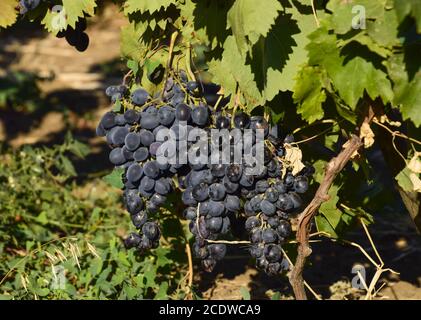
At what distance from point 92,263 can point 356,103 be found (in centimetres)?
181

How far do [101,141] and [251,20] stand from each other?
13.0 ft

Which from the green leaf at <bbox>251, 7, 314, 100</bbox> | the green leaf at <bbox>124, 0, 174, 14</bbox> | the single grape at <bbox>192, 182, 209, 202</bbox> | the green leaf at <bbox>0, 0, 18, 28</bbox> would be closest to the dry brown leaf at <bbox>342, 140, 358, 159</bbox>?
the green leaf at <bbox>251, 7, 314, 100</bbox>

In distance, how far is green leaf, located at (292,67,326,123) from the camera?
2.40 metres

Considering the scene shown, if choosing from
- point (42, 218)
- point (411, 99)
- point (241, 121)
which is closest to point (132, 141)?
point (241, 121)

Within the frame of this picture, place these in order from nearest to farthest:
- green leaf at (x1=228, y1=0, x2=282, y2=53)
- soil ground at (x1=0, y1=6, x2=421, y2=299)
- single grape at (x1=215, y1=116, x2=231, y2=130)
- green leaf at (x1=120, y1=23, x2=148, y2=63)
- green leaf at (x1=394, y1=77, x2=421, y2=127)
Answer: green leaf at (x1=394, y1=77, x2=421, y2=127) < green leaf at (x1=228, y1=0, x2=282, y2=53) < single grape at (x1=215, y1=116, x2=231, y2=130) < green leaf at (x1=120, y1=23, x2=148, y2=63) < soil ground at (x1=0, y1=6, x2=421, y2=299)

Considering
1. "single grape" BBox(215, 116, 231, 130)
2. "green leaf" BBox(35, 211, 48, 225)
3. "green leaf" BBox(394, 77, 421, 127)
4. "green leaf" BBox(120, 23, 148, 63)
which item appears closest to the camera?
"green leaf" BBox(394, 77, 421, 127)

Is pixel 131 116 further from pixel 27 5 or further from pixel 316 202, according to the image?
pixel 316 202

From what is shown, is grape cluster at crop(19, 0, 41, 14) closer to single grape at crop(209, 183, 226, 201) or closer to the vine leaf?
the vine leaf

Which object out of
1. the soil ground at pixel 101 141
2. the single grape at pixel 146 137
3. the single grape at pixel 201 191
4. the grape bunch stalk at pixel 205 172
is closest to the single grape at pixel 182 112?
the grape bunch stalk at pixel 205 172

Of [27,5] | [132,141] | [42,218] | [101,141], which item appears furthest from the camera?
[101,141]

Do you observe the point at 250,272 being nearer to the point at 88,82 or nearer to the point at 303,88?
the point at 303,88

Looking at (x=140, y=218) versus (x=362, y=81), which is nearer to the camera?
(x=362, y=81)

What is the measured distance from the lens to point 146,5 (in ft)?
9.02

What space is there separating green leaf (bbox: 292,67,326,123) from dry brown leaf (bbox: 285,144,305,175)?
194 millimetres
